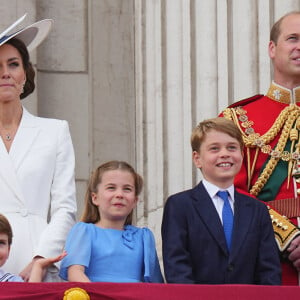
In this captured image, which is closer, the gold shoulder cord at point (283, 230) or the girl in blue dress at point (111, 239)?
the girl in blue dress at point (111, 239)

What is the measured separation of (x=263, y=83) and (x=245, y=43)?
0.24 m

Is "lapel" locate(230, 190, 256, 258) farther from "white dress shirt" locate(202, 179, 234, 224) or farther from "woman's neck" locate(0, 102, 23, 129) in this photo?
"woman's neck" locate(0, 102, 23, 129)

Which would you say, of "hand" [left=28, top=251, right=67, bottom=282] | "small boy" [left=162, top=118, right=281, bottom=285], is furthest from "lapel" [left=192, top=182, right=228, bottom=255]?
"hand" [left=28, top=251, right=67, bottom=282]

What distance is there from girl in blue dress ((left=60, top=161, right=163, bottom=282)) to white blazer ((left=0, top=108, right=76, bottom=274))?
0.30 feet

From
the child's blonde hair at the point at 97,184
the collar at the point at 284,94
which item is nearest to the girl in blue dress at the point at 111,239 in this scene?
the child's blonde hair at the point at 97,184

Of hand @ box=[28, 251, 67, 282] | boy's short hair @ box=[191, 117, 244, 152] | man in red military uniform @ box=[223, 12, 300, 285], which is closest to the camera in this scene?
hand @ box=[28, 251, 67, 282]

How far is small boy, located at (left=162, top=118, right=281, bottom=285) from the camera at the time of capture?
706 cm

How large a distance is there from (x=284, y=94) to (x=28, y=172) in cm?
132

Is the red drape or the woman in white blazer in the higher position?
the woman in white blazer

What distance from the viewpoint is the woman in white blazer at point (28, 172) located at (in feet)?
23.6

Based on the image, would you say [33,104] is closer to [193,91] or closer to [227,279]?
[193,91]

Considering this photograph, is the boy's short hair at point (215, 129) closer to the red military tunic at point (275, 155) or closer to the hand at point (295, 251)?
the red military tunic at point (275, 155)

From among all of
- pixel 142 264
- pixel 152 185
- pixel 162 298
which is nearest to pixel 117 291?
pixel 162 298

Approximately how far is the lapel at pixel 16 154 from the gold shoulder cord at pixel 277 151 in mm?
965
